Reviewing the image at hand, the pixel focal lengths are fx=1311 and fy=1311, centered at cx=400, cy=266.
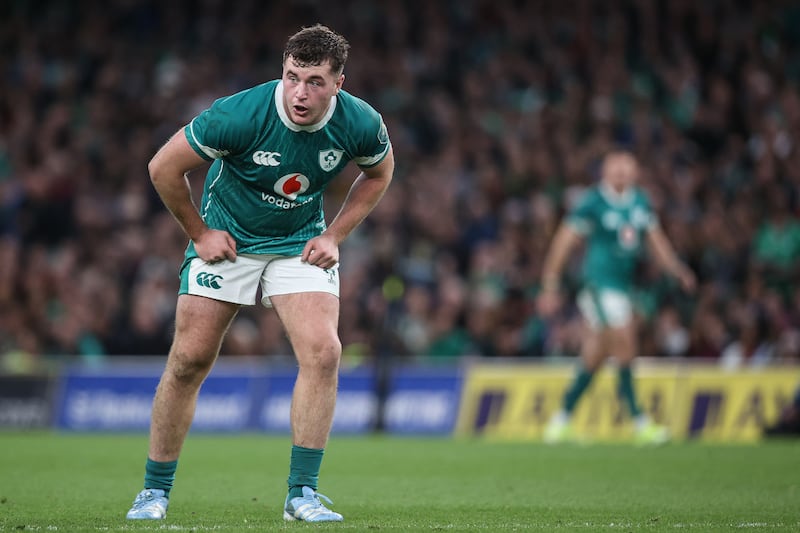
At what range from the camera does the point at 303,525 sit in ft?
19.6

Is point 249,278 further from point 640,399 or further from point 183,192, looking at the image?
point 640,399

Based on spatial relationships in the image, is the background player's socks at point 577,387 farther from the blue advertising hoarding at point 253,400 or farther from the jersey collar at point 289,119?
the jersey collar at point 289,119

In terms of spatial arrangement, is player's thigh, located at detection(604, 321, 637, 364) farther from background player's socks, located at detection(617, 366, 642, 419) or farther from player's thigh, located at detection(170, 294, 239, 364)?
player's thigh, located at detection(170, 294, 239, 364)

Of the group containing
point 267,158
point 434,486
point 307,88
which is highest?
point 307,88

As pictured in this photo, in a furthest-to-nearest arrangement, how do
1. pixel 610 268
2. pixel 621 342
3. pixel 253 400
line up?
1. pixel 253 400
2. pixel 610 268
3. pixel 621 342

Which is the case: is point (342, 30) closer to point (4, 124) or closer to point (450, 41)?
point (450, 41)

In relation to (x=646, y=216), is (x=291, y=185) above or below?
below

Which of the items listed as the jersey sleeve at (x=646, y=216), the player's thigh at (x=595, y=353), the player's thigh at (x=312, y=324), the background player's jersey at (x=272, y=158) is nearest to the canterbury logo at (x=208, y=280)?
the background player's jersey at (x=272, y=158)

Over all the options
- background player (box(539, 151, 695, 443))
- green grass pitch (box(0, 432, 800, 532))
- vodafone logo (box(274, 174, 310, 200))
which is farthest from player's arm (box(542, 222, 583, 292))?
vodafone logo (box(274, 174, 310, 200))

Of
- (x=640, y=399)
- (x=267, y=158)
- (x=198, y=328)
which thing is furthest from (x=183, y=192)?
(x=640, y=399)

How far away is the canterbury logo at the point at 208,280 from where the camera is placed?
6449mm

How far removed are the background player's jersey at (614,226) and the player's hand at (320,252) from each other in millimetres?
6731

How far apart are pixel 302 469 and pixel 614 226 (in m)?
7.24

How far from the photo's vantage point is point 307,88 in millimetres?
6105
